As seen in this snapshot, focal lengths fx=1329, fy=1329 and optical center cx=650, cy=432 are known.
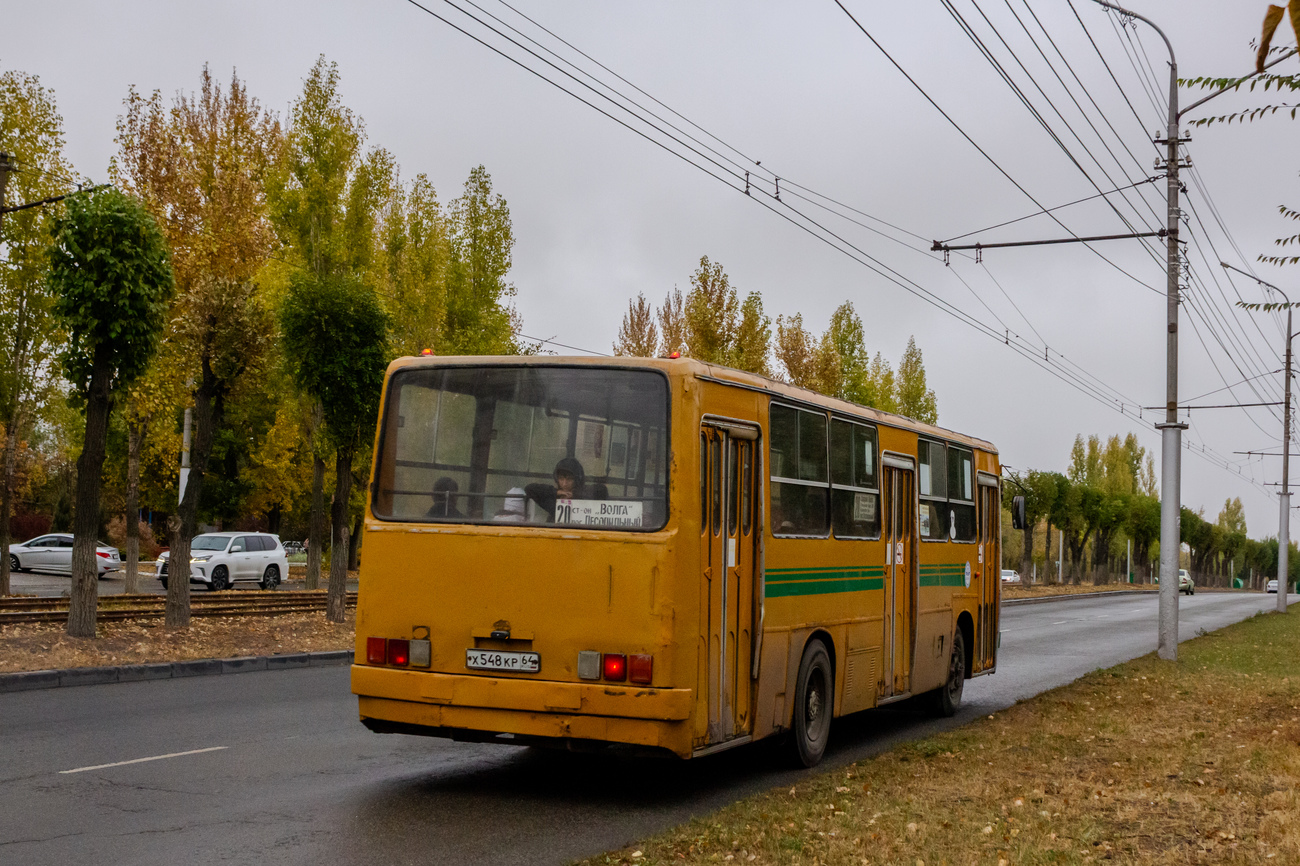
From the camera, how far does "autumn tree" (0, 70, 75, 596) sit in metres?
27.1

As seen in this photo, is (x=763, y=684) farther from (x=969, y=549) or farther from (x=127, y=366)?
(x=127, y=366)

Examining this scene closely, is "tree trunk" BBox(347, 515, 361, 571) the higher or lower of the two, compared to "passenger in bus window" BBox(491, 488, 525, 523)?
lower

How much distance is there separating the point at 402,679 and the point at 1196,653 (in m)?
18.8

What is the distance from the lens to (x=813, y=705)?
10.8 metres

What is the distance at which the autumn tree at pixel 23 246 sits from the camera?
2711 cm

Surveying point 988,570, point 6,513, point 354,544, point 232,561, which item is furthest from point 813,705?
point 354,544

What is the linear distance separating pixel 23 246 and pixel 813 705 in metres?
23.3

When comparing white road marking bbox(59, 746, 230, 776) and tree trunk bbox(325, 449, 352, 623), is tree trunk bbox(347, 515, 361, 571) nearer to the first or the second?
tree trunk bbox(325, 449, 352, 623)

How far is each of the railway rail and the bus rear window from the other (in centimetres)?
1469

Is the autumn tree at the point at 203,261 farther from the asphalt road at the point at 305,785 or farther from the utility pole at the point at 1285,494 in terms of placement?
the utility pole at the point at 1285,494

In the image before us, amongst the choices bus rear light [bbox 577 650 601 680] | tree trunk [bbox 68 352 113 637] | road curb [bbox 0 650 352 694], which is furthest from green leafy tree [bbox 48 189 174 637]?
bus rear light [bbox 577 650 601 680]

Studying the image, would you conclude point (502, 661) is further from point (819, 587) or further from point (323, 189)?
point (323, 189)

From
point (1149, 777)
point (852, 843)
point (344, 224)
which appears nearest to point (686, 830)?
point (852, 843)

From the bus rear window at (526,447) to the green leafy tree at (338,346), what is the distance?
13.8 m
